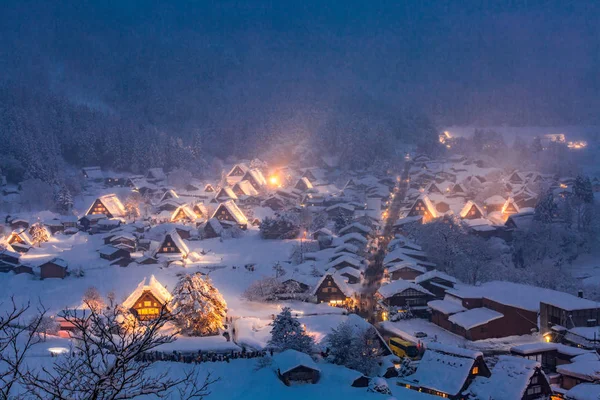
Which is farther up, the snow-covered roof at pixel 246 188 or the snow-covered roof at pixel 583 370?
the snow-covered roof at pixel 246 188

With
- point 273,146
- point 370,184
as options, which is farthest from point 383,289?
point 273,146

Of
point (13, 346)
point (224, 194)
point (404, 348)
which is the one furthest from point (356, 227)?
point (13, 346)

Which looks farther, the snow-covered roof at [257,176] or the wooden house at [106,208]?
the snow-covered roof at [257,176]

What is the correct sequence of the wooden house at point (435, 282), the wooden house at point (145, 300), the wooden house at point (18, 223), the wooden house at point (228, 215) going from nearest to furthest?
the wooden house at point (145, 300) < the wooden house at point (435, 282) < the wooden house at point (18, 223) < the wooden house at point (228, 215)

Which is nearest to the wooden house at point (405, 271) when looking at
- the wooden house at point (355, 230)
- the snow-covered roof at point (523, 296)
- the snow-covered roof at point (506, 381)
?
the snow-covered roof at point (523, 296)

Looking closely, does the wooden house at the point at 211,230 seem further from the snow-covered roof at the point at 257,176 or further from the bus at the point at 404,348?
the snow-covered roof at the point at 257,176

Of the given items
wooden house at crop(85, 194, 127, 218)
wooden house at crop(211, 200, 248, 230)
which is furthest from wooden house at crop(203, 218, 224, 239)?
wooden house at crop(85, 194, 127, 218)

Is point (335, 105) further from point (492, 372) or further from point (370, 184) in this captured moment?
point (492, 372)
